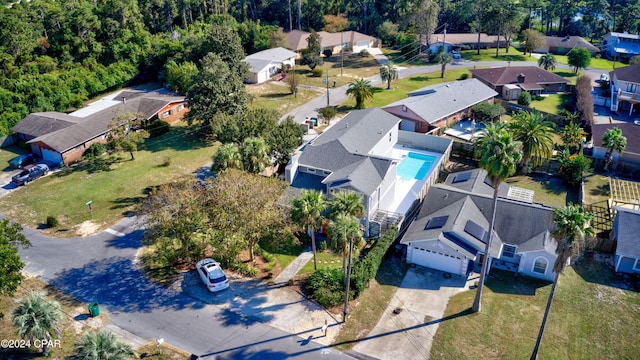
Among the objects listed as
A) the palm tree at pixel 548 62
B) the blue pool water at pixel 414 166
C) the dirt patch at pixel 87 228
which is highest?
the palm tree at pixel 548 62

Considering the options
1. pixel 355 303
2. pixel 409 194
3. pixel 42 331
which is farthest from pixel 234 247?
pixel 409 194

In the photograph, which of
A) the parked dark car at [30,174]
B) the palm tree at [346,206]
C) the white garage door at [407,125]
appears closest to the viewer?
the palm tree at [346,206]

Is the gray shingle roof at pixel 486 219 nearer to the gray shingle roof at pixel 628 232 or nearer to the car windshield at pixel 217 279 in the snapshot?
the gray shingle roof at pixel 628 232

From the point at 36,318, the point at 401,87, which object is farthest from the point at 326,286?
the point at 401,87

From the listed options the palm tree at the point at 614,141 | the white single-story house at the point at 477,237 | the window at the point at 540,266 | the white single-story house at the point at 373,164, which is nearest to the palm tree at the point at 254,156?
the white single-story house at the point at 373,164

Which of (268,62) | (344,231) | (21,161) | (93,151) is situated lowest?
(21,161)

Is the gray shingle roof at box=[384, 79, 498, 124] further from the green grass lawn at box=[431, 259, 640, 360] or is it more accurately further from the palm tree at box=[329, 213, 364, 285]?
the palm tree at box=[329, 213, 364, 285]

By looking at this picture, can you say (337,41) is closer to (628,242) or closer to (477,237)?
(477,237)
